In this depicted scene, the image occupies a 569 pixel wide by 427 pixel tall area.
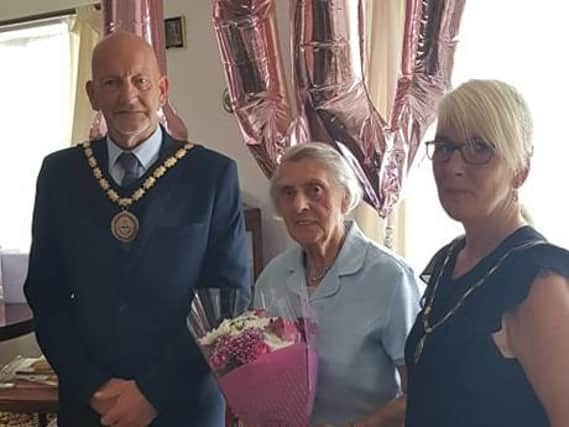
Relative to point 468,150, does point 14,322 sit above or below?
below

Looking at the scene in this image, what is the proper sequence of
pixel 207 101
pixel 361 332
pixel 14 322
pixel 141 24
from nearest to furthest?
pixel 361 332 < pixel 141 24 < pixel 14 322 < pixel 207 101

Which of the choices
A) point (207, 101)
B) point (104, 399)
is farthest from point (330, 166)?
point (207, 101)

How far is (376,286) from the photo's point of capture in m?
1.29

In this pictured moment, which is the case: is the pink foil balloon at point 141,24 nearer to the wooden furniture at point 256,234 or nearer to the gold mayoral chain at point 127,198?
the wooden furniture at point 256,234

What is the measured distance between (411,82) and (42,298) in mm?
1257

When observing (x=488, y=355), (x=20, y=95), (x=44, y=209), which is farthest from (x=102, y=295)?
(x=20, y=95)

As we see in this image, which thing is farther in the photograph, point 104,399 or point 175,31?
point 175,31

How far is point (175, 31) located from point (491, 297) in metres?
2.32

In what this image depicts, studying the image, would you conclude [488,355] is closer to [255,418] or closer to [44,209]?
[255,418]

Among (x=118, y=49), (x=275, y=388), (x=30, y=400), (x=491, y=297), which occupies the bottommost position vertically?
(x=30, y=400)

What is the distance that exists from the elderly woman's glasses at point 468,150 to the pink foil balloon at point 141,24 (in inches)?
54.8

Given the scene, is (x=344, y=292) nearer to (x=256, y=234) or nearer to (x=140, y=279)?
(x=140, y=279)

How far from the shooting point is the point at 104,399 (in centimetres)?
135

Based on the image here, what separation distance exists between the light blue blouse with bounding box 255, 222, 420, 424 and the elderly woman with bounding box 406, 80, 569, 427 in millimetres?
177
